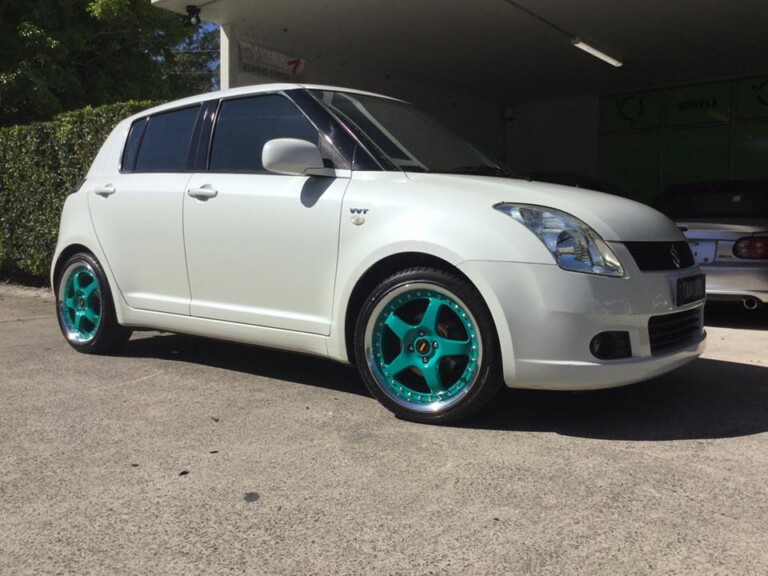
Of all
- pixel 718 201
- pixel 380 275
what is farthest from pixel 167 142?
pixel 718 201

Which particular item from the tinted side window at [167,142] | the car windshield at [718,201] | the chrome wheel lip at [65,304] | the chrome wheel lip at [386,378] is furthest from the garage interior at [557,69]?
the chrome wheel lip at [386,378]

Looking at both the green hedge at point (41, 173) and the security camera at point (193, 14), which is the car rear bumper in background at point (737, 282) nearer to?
the green hedge at point (41, 173)

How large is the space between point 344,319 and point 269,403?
664mm

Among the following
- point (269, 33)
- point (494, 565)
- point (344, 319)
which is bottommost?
point (494, 565)

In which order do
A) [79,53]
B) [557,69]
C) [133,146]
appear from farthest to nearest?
[79,53]
[557,69]
[133,146]

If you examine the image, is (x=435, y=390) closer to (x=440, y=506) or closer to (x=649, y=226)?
(x=440, y=506)

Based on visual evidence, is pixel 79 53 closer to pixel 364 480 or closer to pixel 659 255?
pixel 659 255

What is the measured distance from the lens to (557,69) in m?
13.3

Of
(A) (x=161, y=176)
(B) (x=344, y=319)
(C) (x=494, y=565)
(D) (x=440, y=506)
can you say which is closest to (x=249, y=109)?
(A) (x=161, y=176)

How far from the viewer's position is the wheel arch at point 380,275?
352 cm

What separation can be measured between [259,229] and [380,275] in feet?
2.71

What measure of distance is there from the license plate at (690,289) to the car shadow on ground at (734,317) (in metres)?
3.28

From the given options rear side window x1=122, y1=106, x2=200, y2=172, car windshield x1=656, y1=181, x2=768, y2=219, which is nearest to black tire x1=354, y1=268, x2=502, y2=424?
rear side window x1=122, y1=106, x2=200, y2=172

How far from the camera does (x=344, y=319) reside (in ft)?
12.6
